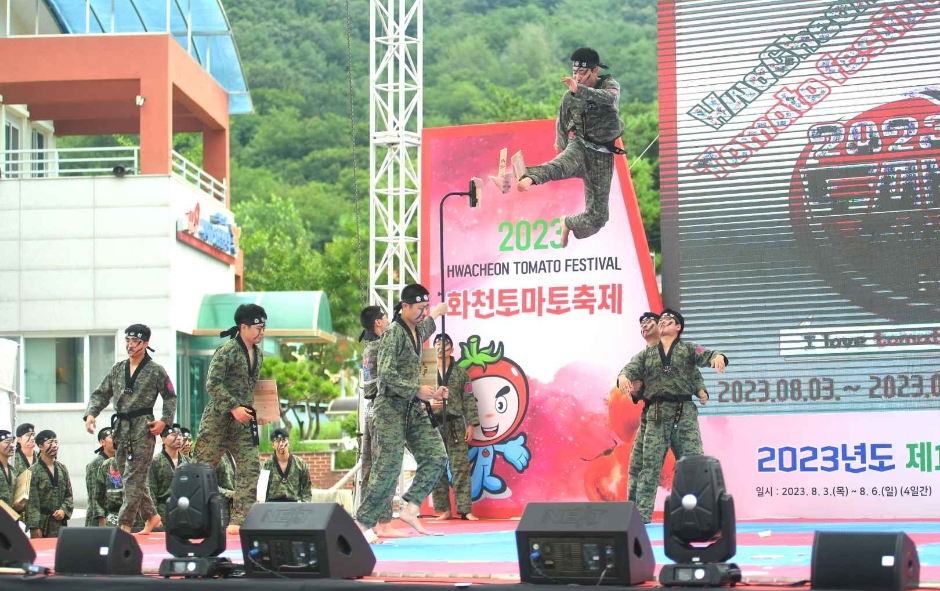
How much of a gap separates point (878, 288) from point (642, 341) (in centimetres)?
212

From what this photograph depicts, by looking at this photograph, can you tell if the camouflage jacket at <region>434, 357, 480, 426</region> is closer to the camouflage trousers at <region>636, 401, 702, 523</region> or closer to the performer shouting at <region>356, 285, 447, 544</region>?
the camouflage trousers at <region>636, 401, 702, 523</region>

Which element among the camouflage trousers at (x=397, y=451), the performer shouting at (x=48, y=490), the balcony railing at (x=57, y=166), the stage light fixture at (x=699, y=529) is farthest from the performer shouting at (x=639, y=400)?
the balcony railing at (x=57, y=166)

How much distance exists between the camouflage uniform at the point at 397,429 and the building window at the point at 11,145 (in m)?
17.2

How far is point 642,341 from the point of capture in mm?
11867

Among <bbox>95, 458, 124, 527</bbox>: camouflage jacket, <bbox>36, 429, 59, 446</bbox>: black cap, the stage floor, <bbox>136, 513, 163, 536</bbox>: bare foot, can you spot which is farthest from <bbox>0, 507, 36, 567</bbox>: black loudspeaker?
<bbox>36, 429, 59, 446</bbox>: black cap

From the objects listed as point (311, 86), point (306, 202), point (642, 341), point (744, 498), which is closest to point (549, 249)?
point (642, 341)

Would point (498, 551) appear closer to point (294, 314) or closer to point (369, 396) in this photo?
point (369, 396)

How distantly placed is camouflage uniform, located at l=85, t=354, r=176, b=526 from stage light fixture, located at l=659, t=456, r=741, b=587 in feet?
17.5

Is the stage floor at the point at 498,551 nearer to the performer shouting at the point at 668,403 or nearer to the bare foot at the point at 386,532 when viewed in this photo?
the bare foot at the point at 386,532

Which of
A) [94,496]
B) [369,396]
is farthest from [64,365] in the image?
[369,396]

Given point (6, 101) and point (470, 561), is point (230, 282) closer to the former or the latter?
point (6, 101)

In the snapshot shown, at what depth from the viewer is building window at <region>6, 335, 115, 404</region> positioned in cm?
2308

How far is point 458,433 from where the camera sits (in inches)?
480

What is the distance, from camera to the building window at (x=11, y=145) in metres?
24.4
